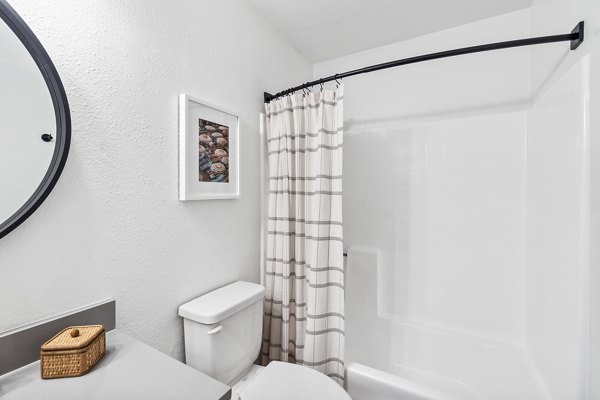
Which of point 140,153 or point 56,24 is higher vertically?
point 56,24

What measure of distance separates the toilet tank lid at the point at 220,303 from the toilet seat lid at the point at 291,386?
30 cm

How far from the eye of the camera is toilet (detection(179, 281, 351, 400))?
1104 mm

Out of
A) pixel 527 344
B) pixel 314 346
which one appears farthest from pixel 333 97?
pixel 527 344

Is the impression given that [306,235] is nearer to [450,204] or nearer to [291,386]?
[291,386]

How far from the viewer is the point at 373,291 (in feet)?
6.67

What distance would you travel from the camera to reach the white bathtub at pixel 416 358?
1287mm

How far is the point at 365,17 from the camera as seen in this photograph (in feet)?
5.66

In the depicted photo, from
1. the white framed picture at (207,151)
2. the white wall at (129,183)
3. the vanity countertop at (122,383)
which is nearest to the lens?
the vanity countertop at (122,383)

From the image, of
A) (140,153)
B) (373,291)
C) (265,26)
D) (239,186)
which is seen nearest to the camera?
(140,153)

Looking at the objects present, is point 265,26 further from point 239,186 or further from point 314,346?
point 314,346

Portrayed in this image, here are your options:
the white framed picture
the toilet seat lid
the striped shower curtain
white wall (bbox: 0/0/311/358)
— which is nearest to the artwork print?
the white framed picture

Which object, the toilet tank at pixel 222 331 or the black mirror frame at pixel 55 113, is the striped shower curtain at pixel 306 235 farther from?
the black mirror frame at pixel 55 113

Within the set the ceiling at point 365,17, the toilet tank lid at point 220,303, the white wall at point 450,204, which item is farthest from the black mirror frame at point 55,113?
the white wall at point 450,204

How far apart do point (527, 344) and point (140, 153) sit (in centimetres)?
232
